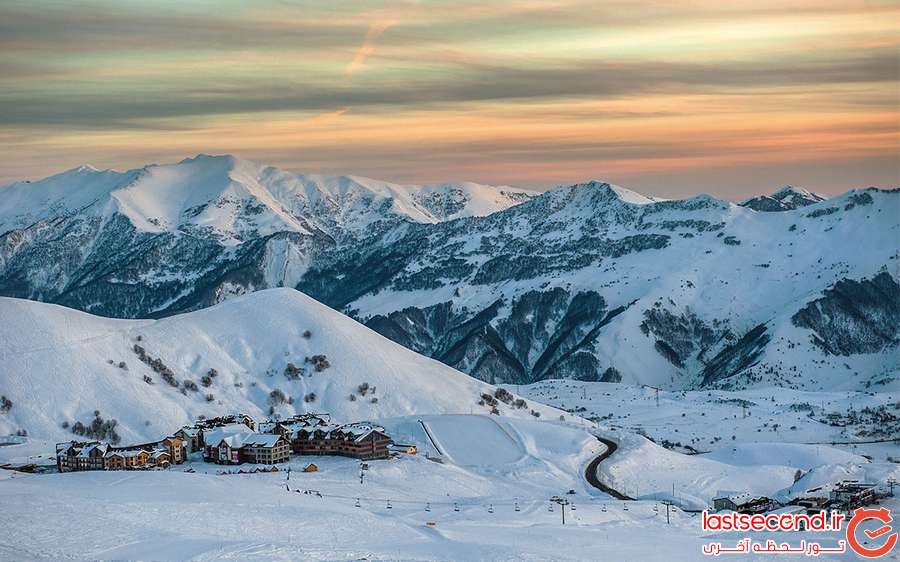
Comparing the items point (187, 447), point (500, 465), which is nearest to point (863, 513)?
point (500, 465)

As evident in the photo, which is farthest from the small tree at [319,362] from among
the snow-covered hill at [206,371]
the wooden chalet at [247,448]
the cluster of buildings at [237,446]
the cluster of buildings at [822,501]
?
the cluster of buildings at [822,501]

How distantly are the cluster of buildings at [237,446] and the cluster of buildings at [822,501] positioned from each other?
1457 inches

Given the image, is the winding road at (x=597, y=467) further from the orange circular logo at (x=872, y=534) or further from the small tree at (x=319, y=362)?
the small tree at (x=319, y=362)

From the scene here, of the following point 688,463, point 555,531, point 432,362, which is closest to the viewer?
point 555,531

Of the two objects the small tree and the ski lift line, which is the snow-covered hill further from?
the ski lift line

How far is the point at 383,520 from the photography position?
9069 centimetres

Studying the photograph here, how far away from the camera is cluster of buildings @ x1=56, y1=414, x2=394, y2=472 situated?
121500 millimetres

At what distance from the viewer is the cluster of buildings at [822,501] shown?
10394cm

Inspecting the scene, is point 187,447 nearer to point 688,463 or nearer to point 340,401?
point 340,401

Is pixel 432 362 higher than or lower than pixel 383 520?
higher

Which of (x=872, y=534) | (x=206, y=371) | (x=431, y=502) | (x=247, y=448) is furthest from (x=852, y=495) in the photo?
(x=206, y=371)

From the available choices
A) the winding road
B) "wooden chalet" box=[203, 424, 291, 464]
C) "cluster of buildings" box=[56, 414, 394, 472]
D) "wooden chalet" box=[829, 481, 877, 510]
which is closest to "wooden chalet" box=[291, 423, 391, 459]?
"cluster of buildings" box=[56, 414, 394, 472]

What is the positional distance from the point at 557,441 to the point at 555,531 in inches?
2071

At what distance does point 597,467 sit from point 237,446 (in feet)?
128
